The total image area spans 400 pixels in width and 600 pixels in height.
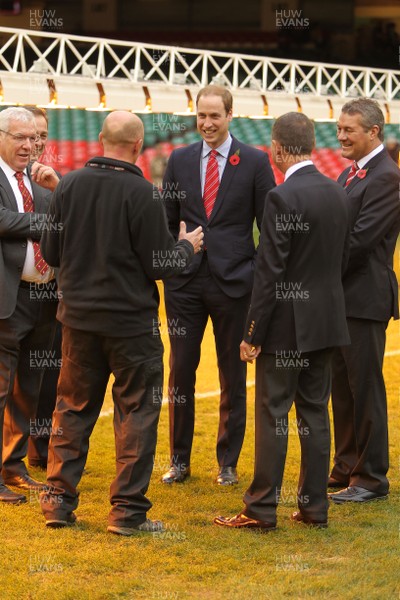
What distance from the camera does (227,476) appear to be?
17.7ft

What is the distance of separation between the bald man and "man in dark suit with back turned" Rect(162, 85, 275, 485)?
2.22 feet

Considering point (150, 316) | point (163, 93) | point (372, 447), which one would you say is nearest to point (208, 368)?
point (372, 447)

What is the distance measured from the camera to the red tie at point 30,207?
16.5ft

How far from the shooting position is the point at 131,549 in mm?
4219

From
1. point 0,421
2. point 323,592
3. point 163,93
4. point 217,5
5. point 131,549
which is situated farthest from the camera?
point 217,5

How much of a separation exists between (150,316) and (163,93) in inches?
415

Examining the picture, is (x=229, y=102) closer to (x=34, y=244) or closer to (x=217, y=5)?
(x=34, y=244)

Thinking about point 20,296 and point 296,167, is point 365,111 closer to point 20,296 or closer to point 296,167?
point 296,167

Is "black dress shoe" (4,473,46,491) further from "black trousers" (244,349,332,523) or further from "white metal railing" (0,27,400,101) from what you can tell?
"white metal railing" (0,27,400,101)

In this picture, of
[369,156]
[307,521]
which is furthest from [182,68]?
[307,521]

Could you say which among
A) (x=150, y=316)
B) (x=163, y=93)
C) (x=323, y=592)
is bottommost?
(x=323, y=592)

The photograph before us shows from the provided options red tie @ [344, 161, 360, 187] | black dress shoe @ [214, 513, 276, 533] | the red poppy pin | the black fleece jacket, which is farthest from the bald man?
red tie @ [344, 161, 360, 187]

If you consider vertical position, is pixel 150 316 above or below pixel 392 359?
above

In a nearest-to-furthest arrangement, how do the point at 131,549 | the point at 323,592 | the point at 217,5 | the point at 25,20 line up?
the point at 323,592 < the point at 131,549 < the point at 25,20 < the point at 217,5
